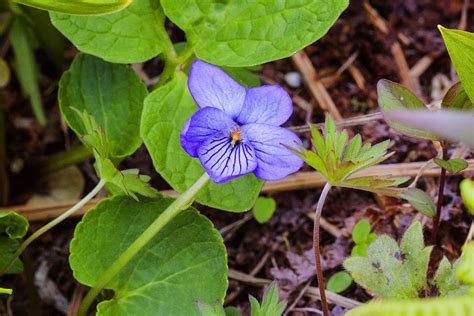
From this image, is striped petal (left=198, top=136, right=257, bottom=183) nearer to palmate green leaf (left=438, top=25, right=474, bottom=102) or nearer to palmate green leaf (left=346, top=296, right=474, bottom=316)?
palmate green leaf (left=438, top=25, right=474, bottom=102)

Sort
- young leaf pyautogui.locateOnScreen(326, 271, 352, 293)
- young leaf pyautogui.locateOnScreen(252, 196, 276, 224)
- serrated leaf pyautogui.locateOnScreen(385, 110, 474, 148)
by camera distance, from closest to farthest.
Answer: serrated leaf pyautogui.locateOnScreen(385, 110, 474, 148)
young leaf pyautogui.locateOnScreen(326, 271, 352, 293)
young leaf pyautogui.locateOnScreen(252, 196, 276, 224)

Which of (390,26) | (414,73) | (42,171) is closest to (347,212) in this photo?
(414,73)

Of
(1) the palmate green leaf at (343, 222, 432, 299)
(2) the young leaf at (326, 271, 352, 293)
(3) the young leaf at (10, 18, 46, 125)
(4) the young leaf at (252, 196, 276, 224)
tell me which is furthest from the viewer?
(3) the young leaf at (10, 18, 46, 125)

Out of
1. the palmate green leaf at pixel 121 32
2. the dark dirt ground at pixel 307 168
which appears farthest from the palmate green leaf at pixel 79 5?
the dark dirt ground at pixel 307 168

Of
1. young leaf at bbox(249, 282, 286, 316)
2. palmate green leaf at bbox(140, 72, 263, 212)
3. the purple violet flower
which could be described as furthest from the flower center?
young leaf at bbox(249, 282, 286, 316)

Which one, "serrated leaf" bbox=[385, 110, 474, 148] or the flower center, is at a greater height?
"serrated leaf" bbox=[385, 110, 474, 148]

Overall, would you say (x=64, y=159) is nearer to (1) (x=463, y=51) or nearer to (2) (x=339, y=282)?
(2) (x=339, y=282)

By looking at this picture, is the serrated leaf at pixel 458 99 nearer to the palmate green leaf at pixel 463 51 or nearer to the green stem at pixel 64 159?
the palmate green leaf at pixel 463 51
